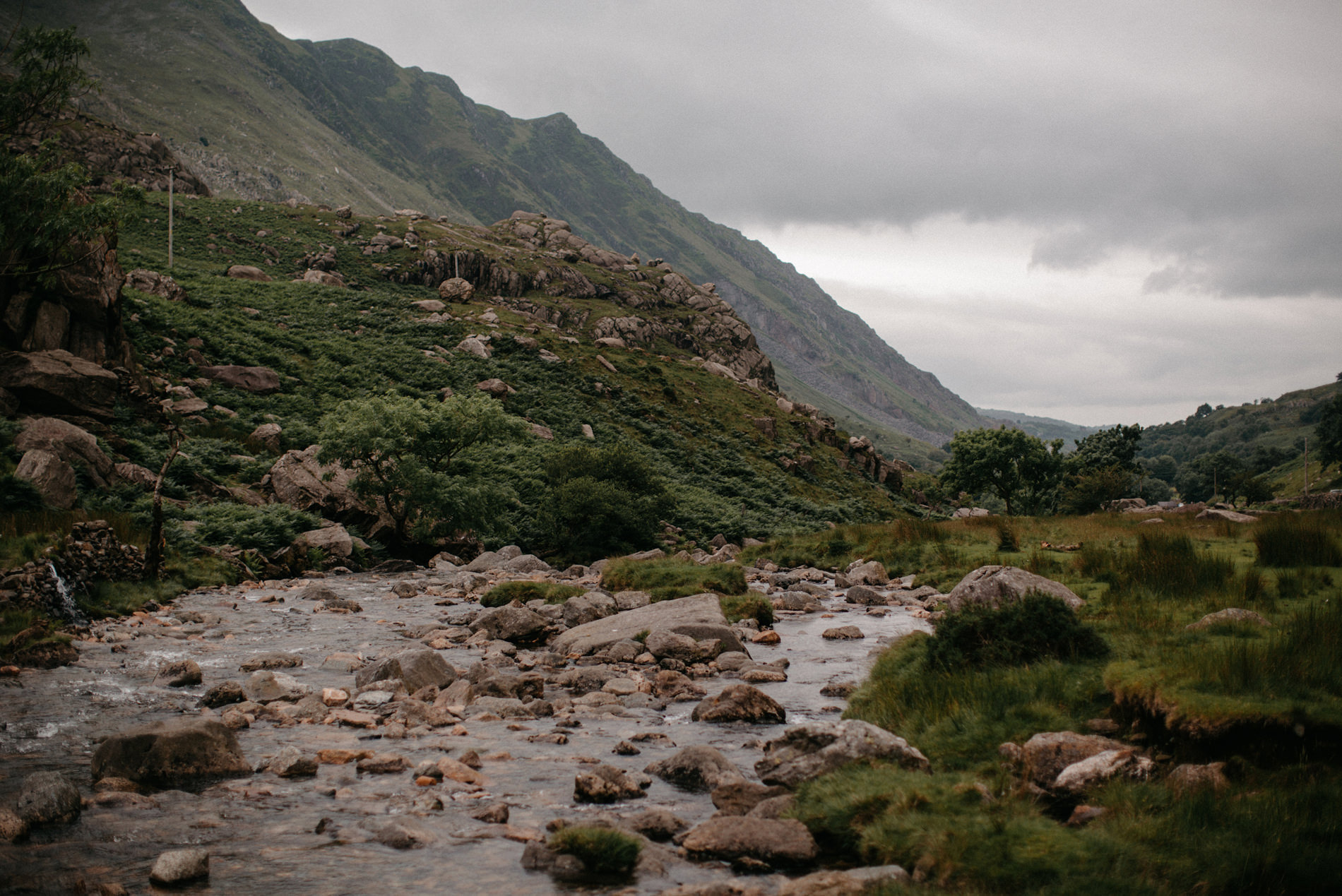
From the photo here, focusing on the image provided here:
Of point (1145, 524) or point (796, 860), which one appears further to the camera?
point (1145, 524)

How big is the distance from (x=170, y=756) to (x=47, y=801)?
1537mm

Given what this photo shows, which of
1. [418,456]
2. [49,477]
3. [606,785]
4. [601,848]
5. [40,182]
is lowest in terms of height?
[49,477]

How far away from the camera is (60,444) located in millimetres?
25188

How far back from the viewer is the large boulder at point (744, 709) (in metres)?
12.2

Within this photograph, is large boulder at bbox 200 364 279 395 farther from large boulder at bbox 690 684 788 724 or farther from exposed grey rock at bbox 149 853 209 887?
exposed grey rock at bbox 149 853 209 887

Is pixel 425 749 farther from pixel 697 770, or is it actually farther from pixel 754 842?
pixel 754 842

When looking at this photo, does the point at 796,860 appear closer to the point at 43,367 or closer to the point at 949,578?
the point at 949,578

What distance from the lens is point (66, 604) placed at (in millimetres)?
17031

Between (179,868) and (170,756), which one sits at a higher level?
(179,868)

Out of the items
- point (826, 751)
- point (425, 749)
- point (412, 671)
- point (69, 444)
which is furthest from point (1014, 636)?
point (69, 444)

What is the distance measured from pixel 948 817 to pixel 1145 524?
22921 mm

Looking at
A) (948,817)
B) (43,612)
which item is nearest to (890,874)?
(948,817)

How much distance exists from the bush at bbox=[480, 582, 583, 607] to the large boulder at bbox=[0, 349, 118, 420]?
19429mm

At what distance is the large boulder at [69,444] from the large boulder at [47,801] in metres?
21.0
